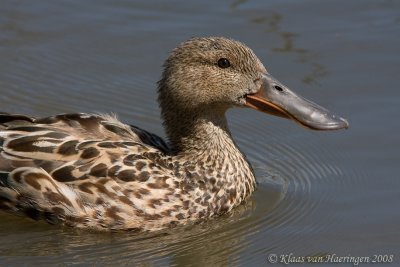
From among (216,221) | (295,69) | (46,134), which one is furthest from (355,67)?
(46,134)

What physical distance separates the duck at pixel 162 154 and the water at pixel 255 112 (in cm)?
19

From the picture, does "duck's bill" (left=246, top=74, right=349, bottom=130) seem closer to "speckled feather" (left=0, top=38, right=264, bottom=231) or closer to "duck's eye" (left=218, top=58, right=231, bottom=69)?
"speckled feather" (left=0, top=38, right=264, bottom=231)

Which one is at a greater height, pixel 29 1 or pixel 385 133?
pixel 29 1

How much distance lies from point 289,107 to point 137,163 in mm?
1402

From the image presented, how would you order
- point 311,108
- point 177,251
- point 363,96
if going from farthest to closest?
point 363,96 < point 311,108 < point 177,251

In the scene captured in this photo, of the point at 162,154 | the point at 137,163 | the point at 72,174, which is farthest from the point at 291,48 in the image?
the point at 72,174

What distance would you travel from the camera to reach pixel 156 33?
12.8 metres

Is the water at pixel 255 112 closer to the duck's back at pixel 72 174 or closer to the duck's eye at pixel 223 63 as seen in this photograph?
the duck's back at pixel 72 174

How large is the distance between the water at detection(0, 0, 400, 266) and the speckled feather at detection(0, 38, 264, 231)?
0.18m

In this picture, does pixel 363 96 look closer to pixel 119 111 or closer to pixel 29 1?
pixel 119 111

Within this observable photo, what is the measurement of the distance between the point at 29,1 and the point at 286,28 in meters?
3.11

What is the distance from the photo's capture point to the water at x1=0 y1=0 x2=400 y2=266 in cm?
925

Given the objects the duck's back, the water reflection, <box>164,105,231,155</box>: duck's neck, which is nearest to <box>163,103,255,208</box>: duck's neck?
<box>164,105,231,155</box>: duck's neck

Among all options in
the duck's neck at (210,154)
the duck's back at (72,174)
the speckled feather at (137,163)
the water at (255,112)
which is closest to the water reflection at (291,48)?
the water at (255,112)
